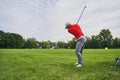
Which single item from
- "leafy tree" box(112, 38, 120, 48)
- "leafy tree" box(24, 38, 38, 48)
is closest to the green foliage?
"leafy tree" box(24, 38, 38, 48)

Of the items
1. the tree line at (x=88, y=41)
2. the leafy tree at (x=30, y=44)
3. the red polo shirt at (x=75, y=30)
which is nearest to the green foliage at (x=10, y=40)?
the tree line at (x=88, y=41)

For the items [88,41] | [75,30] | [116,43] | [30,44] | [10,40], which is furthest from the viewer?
[30,44]

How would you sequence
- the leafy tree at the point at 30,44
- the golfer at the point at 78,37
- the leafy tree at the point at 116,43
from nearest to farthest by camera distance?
the golfer at the point at 78,37
the leafy tree at the point at 116,43
the leafy tree at the point at 30,44

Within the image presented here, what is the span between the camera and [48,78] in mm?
7539

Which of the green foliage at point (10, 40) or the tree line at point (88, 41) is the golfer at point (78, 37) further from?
the green foliage at point (10, 40)

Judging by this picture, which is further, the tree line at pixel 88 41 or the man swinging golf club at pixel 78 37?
the tree line at pixel 88 41

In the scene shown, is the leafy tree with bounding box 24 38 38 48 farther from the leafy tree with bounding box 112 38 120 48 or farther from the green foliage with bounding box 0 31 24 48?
the leafy tree with bounding box 112 38 120 48

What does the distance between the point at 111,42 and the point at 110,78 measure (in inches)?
4416

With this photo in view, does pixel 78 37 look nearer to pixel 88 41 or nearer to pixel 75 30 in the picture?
pixel 75 30

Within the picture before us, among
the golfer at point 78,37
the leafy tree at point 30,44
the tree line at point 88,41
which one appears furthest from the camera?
the leafy tree at point 30,44

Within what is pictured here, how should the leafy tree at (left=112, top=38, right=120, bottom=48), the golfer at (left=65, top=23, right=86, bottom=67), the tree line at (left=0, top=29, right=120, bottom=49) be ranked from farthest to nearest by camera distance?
the tree line at (left=0, top=29, right=120, bottom=49)
the leafy tree at (left=112, top=38, right=120, bottom=48)
the golfer at (left=65, top=23, right=86, bottom=67)

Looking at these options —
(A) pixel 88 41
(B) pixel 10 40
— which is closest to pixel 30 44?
(B) pixel 10 40

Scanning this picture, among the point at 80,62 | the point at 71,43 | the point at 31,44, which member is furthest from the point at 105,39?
the point at 80,62

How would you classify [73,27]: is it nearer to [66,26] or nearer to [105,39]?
[66,26]
